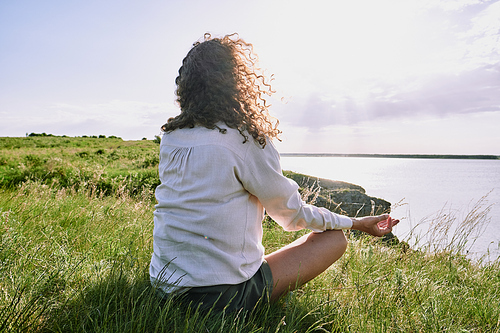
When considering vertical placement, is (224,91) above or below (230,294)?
above

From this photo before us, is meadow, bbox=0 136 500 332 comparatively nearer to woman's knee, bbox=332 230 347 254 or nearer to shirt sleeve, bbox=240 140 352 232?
woman's knee, bbox=332 230 347 254

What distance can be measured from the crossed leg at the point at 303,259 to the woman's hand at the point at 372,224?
0.46ft

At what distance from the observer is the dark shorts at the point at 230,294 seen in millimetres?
1492

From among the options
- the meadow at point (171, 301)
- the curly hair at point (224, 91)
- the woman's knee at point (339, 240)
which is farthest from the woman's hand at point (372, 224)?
the curly hair at point (224, 91)

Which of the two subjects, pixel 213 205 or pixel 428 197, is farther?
pixel 428 197

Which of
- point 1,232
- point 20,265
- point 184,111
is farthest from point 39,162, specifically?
point 184,111

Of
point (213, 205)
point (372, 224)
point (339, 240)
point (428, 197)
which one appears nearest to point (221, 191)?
point (213, 205)

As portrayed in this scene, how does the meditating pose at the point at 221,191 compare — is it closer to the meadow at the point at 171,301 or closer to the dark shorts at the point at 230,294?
the dark shorts at the point at 230,294

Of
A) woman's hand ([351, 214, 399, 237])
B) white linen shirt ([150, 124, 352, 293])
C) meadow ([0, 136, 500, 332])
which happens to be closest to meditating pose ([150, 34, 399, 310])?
white linen shirt ([150, 124, 352, 293])

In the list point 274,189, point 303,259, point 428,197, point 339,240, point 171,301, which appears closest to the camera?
point 171,301

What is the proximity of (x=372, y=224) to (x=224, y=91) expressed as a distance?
128cm

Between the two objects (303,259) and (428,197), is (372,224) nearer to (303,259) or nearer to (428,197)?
(303,259)

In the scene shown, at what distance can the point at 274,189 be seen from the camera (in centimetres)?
154

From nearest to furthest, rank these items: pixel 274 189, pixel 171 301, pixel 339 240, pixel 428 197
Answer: pixel 171 301 < pixel 274 189 < pixel 339 240 < pixel 428 197
